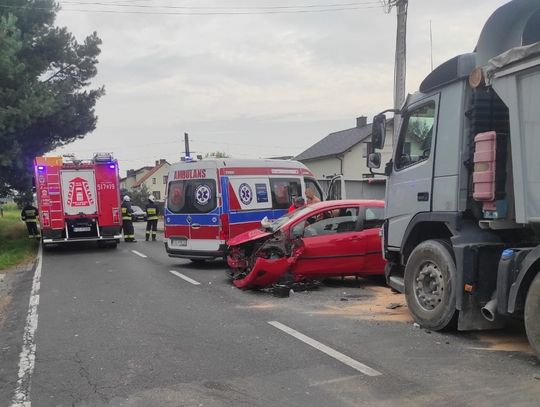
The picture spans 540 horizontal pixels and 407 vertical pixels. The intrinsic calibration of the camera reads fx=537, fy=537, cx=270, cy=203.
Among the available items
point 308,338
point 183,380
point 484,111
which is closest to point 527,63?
point 484,111

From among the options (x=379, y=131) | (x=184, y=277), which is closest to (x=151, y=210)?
(x=184, y=277)

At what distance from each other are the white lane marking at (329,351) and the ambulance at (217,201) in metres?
5.03

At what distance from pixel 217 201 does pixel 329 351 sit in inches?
257

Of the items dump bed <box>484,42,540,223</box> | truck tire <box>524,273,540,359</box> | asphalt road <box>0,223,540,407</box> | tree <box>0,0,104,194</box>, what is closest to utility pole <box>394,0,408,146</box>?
asphalt road <box>0,223,540,407</box>

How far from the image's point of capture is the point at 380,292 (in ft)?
28.3

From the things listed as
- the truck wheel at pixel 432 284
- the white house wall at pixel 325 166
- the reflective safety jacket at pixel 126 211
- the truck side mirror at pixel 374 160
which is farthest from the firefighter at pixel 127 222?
the white house wall at pixel 325 166

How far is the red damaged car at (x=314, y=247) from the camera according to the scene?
874cm

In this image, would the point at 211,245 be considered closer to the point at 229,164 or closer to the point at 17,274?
the point at 229,164

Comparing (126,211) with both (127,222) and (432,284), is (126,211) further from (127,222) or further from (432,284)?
(432,284)

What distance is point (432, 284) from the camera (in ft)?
20.2

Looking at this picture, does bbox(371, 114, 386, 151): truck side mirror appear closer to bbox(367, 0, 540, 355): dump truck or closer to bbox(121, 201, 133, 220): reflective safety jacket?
bbox(367, 0, 540, 355): dump truck

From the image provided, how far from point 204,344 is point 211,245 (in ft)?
19.0

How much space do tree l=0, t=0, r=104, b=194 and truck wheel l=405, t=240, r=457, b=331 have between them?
42.2ft

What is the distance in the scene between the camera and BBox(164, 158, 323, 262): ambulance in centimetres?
1147
